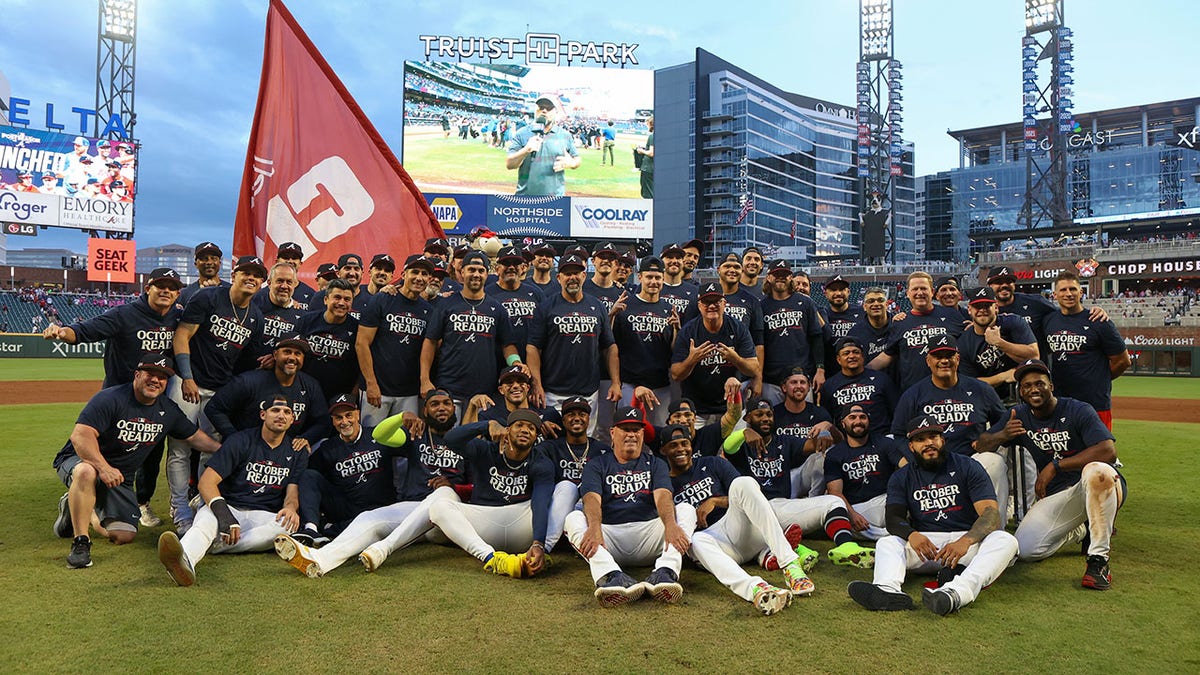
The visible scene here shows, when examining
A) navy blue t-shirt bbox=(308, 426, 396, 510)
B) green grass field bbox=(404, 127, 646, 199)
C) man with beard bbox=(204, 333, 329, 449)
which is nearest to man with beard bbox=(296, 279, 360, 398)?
man with beard bbox=(204, 333, 329, 449)

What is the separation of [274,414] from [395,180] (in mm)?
4216

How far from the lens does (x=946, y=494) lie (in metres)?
5.61

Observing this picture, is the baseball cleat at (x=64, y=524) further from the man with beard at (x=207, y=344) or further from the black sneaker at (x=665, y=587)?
the black sneaker at (x=665, y=587)

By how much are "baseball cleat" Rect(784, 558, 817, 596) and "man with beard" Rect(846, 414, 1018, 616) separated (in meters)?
0.27

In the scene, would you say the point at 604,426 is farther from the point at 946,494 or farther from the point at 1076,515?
the point at 1076,515

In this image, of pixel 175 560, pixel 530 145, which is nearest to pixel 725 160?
pixel 530 145

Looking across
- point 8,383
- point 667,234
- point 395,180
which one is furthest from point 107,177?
point 667,234

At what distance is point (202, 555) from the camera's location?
5.55 meters

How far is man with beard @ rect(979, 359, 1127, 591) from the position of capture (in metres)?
5.88

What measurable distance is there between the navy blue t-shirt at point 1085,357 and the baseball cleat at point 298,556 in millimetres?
6374

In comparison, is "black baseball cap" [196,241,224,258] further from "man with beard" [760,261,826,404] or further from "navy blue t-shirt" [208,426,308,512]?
"man with beard" [760,261,826,404]

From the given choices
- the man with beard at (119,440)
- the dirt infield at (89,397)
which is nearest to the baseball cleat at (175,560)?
the man with beard at (119,440)

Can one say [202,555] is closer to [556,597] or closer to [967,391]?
[556,597]

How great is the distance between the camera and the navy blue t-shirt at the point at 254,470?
632 centimetres
